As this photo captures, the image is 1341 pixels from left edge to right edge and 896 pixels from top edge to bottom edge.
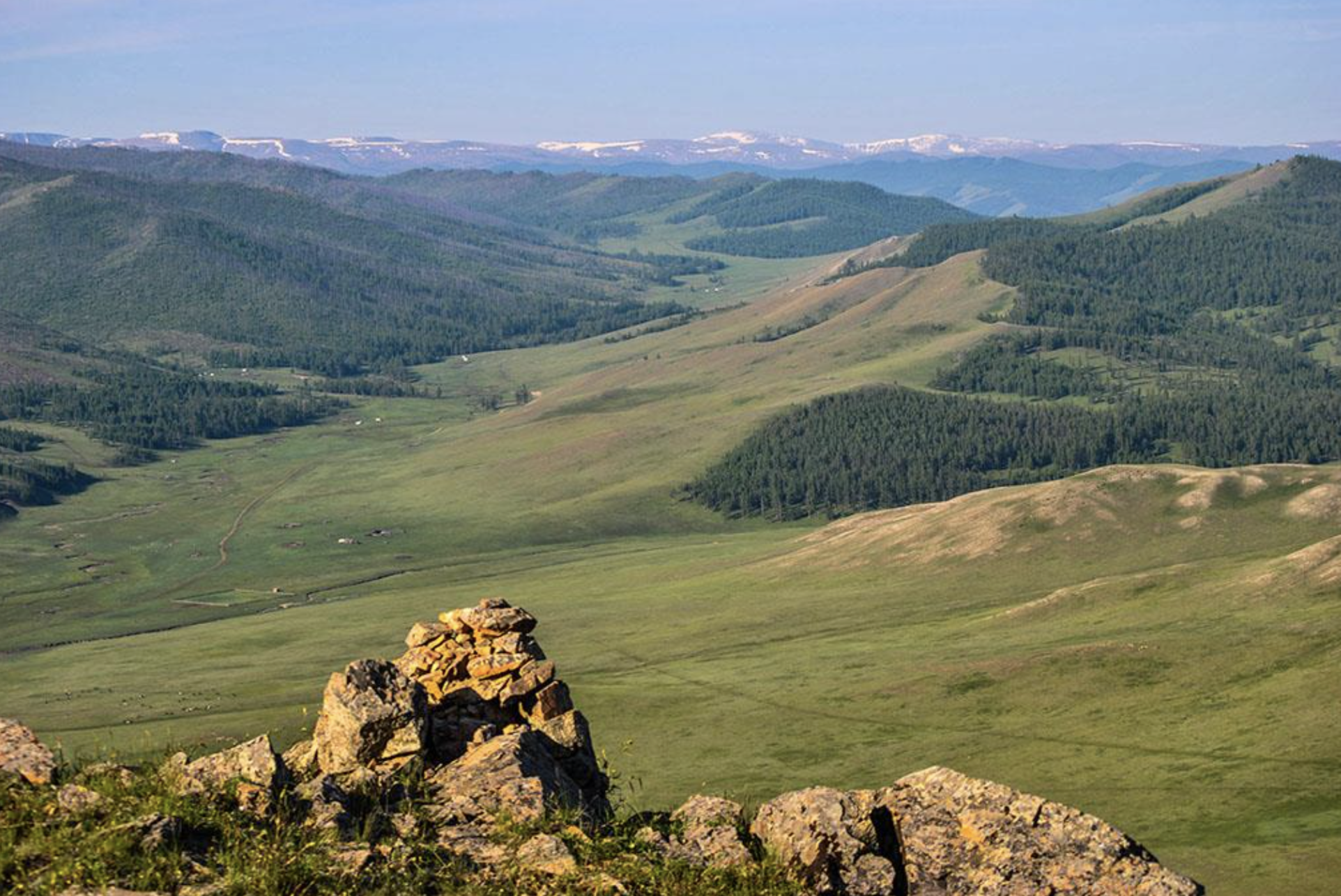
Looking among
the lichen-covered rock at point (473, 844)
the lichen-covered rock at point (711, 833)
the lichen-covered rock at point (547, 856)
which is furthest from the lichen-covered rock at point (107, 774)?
the lichen-covered rock at point (711, 833)

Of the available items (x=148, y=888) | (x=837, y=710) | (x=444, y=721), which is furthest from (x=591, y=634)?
(x=148, y=888)

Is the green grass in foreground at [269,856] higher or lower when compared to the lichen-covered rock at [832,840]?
higher

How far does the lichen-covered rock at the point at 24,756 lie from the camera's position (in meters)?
22.8

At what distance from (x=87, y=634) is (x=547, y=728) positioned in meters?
159

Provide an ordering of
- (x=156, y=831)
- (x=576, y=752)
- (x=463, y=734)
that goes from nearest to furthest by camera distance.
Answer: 1. (x=156, y=831)
2. (x=576, y=752)
3. (x=463, y=734)

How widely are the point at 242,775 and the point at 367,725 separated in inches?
137

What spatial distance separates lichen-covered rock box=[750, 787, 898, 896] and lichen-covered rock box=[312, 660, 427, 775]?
6.68m

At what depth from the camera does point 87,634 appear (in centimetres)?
17312

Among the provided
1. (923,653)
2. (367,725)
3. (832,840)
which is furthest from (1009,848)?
(923,653)

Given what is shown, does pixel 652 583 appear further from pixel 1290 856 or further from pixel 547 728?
pixel 547 728

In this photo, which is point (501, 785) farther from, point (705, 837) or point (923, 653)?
point (923, 653)

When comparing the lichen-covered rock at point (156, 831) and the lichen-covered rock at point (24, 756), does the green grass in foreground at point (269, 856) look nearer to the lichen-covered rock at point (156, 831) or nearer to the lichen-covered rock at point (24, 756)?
the lichen-covered rock at point (156, 831)

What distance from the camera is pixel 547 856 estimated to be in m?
22.6

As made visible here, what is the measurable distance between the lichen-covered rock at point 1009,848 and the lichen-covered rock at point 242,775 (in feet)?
33.4
